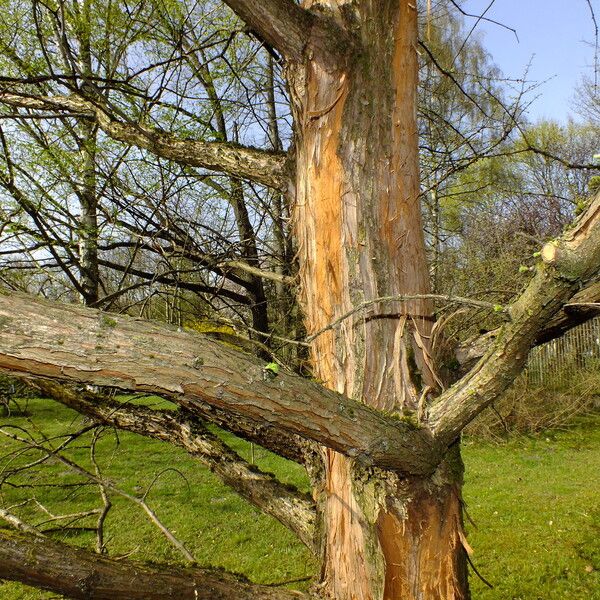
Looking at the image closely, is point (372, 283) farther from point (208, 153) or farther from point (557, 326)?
point (208, 153)

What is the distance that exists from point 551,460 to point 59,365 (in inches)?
423

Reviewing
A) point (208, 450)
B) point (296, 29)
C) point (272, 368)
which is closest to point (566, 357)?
point (208, 450)

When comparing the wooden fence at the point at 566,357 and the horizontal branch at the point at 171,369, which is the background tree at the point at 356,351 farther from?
the wooden fence at the point at 566,357

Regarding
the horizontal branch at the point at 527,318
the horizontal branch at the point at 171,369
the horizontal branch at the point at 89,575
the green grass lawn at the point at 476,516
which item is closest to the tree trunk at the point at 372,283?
the horizontal branch at the point at 527,318

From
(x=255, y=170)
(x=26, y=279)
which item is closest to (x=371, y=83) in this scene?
(x=255, y=170)

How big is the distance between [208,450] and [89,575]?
731mm

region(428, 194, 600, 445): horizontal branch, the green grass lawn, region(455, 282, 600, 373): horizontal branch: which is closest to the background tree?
region(428, 194, 600, 445): horizontal branch

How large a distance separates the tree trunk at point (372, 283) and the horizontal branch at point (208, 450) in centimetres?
21

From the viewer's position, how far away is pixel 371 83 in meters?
1.69

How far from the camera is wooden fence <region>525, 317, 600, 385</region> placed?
13.3 meters

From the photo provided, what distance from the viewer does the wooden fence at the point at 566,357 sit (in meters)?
13.3

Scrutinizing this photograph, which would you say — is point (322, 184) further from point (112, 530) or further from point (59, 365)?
point (112, 530)

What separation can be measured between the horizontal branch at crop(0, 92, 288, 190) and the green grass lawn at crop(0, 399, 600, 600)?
8.29 feet

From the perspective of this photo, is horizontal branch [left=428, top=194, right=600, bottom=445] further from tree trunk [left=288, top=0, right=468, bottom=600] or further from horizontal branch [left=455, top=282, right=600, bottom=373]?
horizontal branch [left=455, top=282, right=600, bottom=373]
